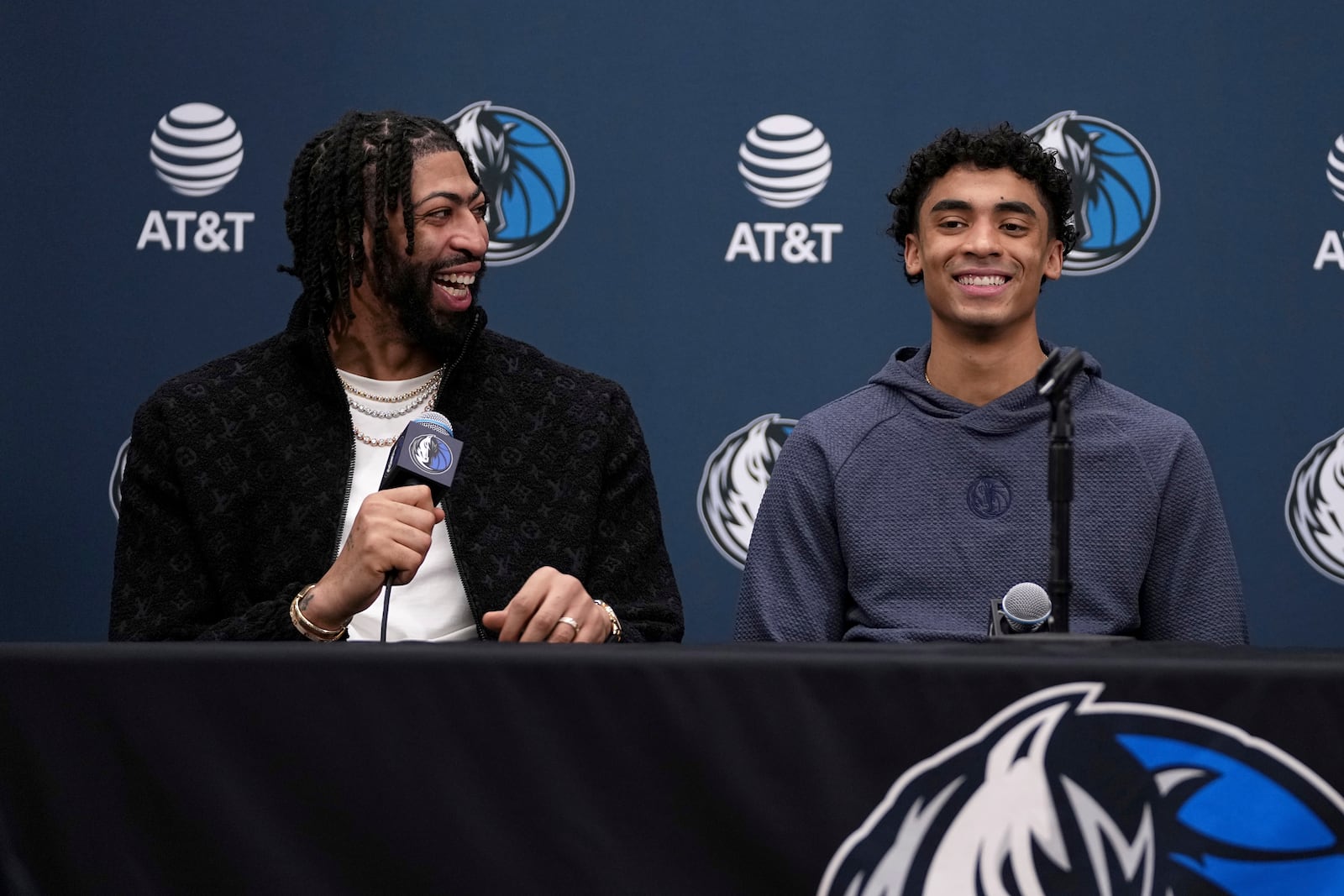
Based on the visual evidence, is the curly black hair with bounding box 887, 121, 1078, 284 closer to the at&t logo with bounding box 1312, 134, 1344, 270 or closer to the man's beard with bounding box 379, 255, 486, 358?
the at&t logo with bounding box 1312, 134, 1344, 270

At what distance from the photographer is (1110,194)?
2533 mm

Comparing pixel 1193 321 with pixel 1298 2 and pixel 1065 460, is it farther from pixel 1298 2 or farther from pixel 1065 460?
pixel 1065 460

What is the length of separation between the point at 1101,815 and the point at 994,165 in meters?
1.28

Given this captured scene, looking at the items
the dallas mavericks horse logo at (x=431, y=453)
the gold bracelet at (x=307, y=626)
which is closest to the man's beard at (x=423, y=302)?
the gold bracelet at (x=307, y=626)

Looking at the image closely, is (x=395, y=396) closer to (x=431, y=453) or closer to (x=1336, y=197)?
(x=431, y=453)

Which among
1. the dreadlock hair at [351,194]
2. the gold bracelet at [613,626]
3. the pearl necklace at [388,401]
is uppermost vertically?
the dreadlock hair at [351,194]

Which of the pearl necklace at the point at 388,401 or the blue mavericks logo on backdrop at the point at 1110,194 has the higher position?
the blue mavericks logo on backdrop at the point at 1110,194

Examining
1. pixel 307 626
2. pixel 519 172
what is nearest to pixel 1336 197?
pixel 519 172

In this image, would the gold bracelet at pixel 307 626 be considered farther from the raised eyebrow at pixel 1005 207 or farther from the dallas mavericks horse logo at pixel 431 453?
the raised eyebrow at pixel 1005 207

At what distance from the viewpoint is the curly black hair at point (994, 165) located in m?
2.13

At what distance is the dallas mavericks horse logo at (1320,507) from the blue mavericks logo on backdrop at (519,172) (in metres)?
1.37

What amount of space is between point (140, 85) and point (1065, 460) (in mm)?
2006

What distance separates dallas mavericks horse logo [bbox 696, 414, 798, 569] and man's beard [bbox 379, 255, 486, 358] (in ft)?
2.23

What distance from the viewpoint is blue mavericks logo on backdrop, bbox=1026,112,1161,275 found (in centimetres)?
253
